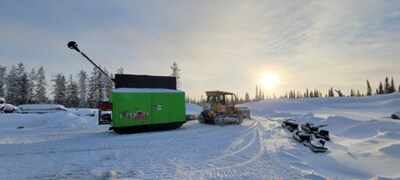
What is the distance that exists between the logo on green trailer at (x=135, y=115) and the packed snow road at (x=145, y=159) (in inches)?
131

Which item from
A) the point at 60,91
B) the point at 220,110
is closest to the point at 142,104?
the point at 220,110

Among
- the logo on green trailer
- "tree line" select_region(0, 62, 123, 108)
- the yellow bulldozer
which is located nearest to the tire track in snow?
the logo on green trailer

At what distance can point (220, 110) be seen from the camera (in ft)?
71.9

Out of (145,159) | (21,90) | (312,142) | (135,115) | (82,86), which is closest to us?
(145,159)

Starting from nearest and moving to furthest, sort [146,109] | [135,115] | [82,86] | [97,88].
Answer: [135,115] < [146,109] < [97,88] < [82,86]

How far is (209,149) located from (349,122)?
1075 cm

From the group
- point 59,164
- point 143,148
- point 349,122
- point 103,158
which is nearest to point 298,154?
point 143,148

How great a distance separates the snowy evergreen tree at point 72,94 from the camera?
60875mm

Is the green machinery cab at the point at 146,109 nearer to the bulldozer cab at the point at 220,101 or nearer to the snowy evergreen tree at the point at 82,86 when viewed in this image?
the bulldozer cab at the point at 220,101

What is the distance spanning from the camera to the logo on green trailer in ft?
51.4

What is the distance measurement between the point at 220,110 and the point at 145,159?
13.6 m

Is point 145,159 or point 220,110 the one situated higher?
point 220,110

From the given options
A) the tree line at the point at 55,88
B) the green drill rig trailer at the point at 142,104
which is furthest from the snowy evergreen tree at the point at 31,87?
the green drill rig trailer at the point at 142,104

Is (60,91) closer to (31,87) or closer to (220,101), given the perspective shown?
(31,87)
